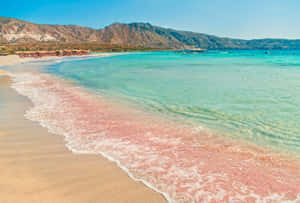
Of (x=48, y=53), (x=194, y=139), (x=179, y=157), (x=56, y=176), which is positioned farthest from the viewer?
(x=48, y=53)

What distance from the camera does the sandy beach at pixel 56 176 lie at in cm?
358

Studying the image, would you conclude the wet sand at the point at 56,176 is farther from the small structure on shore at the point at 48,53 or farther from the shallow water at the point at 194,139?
the small structure on shore at the point at 48,53

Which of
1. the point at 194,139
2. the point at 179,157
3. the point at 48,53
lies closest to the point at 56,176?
the point at 179,157

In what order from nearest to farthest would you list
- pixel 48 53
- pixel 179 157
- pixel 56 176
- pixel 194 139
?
pixel 56 176, pixel 179 157, pixel 194 139, pixel 48 53

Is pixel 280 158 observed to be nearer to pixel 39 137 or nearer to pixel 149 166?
pixel 149 166

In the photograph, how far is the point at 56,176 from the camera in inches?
165

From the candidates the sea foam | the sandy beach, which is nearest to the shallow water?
the sea foam

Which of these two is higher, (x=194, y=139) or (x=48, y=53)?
(x=48, y=53)

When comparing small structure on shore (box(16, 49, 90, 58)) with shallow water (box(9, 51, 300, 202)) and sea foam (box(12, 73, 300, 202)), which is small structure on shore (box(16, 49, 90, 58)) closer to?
shallow water (box(9, 51, 300, 202))

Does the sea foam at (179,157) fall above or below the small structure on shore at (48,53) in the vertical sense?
Answer: below

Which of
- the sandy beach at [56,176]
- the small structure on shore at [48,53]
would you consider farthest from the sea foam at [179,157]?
the small structure on shore at [48,53]

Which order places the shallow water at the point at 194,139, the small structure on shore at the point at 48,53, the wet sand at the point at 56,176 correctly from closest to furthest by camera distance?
1. the wet sand at the point at 56,176
2. the shallow water at the point at 194,139
3. the small structure on shore at the point at 48,53

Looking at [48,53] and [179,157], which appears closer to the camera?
[179,157]

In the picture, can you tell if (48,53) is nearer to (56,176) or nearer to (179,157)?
(56,176)
